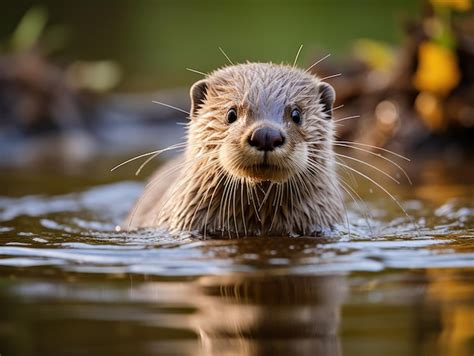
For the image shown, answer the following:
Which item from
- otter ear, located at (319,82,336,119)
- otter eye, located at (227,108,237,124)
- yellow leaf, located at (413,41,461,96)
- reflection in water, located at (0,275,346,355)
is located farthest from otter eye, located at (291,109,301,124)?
yellow leaf, located at (413,41,461,96)

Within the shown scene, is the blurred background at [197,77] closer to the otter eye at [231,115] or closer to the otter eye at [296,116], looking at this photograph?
the otter eye at [296,116]

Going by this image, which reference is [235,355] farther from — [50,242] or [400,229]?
[400,229]

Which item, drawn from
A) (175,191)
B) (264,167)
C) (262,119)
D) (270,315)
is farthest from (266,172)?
(270,315)

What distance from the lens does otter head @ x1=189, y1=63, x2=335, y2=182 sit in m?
4.13

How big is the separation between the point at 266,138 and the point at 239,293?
894mm

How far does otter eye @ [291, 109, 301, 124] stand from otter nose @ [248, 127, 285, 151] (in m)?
0.48

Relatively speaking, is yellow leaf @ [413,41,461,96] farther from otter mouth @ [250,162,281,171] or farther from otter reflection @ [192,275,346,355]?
otter reflection @ [192,275,346,355]

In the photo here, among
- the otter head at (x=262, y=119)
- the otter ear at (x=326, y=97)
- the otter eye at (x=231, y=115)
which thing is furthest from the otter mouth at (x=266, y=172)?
the otter ear at (x=326, y=97)

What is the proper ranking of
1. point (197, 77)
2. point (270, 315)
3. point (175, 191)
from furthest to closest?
point (197, 77) → point (175, 191) → point (270, 315)

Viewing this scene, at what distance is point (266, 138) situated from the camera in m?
4.06

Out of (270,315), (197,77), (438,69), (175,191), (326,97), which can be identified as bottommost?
(270,315)

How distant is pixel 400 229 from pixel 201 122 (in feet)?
3.80

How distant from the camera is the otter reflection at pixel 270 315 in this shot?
278cm

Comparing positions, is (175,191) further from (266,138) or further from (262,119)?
(266,138)
